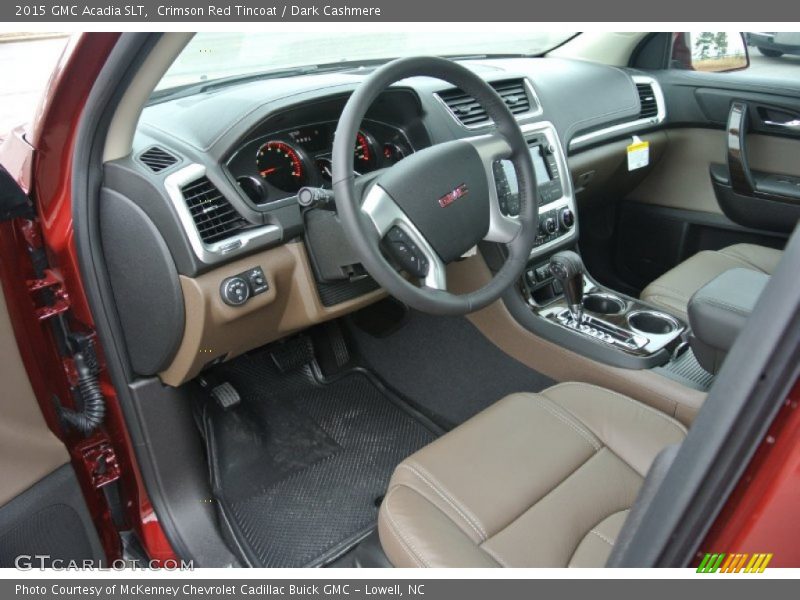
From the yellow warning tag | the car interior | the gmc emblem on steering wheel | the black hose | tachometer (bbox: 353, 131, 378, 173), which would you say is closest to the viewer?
the car interior

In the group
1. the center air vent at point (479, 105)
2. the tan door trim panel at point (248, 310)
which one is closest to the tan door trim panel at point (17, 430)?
the tan door trim panel at point (248, 310)

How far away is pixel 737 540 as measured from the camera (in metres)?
0.70

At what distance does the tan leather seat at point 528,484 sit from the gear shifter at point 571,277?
1.45 ft

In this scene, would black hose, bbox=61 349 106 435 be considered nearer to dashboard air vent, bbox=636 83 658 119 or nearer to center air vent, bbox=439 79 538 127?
center air vent, bbox=439 79 538 127

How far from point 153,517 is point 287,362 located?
2.39ft

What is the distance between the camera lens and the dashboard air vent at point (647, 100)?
9.17 feet

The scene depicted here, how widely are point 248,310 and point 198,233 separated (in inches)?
9.3

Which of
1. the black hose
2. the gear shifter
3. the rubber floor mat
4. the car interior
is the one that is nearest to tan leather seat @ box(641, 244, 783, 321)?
the car interior

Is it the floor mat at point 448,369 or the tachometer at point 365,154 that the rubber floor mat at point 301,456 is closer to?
the floor mat at point 448,369

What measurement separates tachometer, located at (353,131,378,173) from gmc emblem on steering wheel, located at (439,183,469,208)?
418 millimetres

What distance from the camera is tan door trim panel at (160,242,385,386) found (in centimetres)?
154

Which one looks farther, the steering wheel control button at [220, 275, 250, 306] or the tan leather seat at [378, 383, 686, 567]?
the steering wheel control button at [220, 275, 250, 306]

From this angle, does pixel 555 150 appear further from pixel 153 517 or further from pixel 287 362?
pixel 153 517

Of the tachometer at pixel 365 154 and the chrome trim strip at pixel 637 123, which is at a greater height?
the chrome trim strip at pixel 637 123
